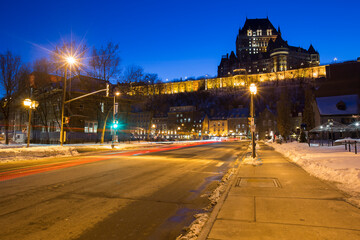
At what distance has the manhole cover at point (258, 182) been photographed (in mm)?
8711

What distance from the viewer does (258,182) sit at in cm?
929

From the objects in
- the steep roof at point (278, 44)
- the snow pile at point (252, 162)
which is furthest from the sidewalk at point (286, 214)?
the steep roof at point (278, 44)

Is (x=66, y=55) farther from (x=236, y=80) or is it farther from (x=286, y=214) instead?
(x=236, y=80)

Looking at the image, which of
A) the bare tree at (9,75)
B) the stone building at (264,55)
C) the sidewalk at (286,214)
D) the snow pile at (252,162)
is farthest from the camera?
the stone building at (264,55)

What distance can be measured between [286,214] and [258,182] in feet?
12.7

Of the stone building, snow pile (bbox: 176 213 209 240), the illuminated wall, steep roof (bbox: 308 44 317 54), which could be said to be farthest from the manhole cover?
steep roof (bbox: 308 44 317 54)

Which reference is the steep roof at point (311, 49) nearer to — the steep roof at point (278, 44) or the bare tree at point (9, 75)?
the steep roof at point (278, 44)

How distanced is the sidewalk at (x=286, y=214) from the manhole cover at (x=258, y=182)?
0.03 meters

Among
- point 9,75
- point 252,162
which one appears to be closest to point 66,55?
point 9,75

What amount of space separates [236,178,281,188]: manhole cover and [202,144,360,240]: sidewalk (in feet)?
0.11

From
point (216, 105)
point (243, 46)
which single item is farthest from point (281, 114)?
point (243, 46)

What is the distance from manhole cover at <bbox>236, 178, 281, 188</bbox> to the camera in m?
8.71

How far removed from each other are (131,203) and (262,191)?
398 cm

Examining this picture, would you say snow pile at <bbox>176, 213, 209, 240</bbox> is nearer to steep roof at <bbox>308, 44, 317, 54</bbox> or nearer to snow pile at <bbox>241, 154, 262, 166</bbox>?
snow pile at <bbox>241, 154, 262, 166</bbox>
